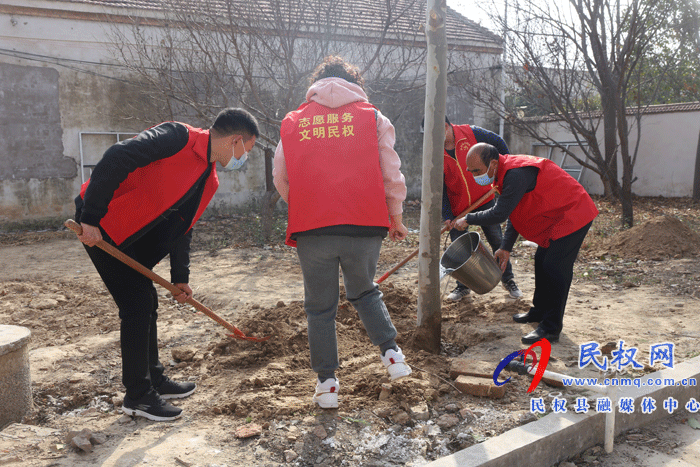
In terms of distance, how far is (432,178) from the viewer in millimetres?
3424

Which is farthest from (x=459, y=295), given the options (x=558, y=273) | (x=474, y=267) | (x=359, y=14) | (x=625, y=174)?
(x=359, y=14)

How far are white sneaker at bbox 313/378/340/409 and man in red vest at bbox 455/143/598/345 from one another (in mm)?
1624

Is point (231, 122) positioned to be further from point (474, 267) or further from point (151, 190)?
point (474, 267)

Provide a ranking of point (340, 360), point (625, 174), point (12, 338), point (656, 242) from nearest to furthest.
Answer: point (12, 338) → point (340, 360) → point (656, 242) → point (625, 174)

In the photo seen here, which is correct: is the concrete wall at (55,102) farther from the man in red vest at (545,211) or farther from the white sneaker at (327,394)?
the white sneaker at (327,394)

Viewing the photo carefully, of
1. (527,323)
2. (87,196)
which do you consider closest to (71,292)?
(87,196)

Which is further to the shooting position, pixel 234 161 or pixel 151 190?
pixel 234 161

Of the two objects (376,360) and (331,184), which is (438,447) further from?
(331,184)

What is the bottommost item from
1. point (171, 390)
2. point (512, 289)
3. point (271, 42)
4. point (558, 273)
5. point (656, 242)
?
point (171, 390)

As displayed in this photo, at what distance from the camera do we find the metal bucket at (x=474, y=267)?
151 inches

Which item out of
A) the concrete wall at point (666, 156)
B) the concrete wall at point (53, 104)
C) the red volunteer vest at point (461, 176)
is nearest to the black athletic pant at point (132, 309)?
the red volunteer vest at point (461, 176)

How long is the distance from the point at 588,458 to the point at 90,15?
1161 centimetres

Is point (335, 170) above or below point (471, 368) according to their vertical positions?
above

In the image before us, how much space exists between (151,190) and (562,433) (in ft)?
7.85
